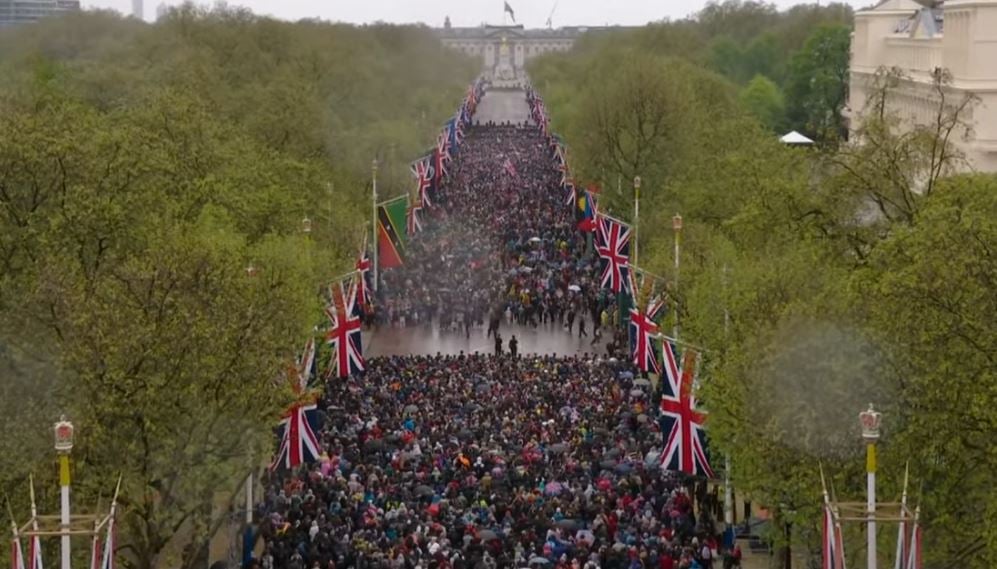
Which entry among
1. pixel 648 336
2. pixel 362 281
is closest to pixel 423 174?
pixel 362 281

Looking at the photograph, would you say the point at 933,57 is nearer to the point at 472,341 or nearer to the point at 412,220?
the point at 412,220

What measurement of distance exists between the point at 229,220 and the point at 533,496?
50.7ft

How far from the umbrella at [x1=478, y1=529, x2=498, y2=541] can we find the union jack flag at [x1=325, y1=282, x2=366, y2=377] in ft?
35.5

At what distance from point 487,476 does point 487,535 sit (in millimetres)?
Answer: 3829

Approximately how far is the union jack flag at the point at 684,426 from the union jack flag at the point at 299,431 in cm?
679

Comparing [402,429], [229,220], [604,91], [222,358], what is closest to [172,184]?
[229,220]

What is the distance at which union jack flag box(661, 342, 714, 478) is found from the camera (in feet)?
98.8

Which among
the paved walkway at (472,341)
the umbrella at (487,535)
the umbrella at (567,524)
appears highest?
the umbrella at (487,535)

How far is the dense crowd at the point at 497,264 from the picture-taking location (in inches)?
2276

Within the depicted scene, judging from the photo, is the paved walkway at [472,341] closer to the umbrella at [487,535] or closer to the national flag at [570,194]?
the national flag at [570,194]

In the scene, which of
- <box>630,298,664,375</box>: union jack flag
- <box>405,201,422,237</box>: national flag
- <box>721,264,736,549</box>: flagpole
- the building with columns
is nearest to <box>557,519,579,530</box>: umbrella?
<box>721,264,736,549</box>: flagpole

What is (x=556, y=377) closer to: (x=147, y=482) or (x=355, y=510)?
(x=355, y=510)

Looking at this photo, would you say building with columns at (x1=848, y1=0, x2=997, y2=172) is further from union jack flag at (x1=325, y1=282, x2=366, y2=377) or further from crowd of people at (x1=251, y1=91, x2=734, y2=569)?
union jack flag at (x1=325, y1=282, x2=366, y2=377)

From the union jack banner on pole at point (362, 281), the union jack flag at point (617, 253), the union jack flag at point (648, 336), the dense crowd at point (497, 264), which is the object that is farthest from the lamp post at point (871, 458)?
the dense crowd at point (497, 264)
